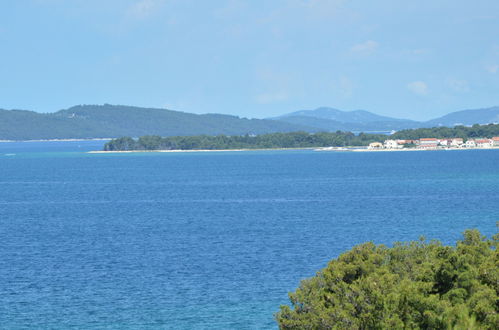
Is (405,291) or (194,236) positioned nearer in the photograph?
(405,291)

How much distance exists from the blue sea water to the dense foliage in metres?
6.56

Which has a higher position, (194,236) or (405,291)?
(405,291)

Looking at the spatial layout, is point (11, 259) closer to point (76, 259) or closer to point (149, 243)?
point (76, 259)

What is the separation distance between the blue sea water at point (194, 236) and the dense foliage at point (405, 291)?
6558mm

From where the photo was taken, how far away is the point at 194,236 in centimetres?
4988

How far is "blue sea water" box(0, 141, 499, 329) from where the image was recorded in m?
30.9

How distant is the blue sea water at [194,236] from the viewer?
30859mm

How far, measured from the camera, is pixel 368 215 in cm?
5931

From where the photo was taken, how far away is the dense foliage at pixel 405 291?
60.9 feet

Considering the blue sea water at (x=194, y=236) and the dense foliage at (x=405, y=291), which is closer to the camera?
the dense foliage at (x=405, y=291)

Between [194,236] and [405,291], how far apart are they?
3142 centimetres

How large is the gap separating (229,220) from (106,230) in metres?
9.11

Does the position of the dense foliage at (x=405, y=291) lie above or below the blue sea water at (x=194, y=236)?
above

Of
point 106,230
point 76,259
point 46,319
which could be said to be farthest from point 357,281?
point 106,230
